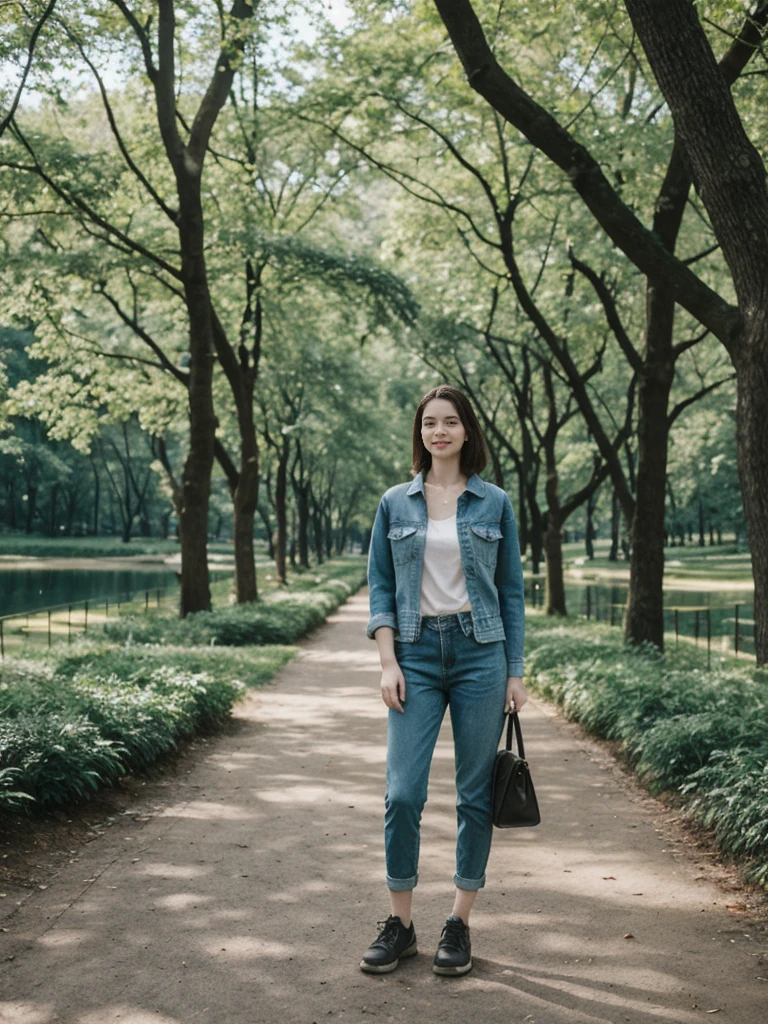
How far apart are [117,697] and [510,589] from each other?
4.91 metres

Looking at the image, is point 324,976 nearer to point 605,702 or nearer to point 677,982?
point 677,982

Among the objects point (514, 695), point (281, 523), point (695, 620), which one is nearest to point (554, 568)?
point (695, 620)

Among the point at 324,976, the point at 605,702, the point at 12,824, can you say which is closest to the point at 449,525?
the point at 324,976

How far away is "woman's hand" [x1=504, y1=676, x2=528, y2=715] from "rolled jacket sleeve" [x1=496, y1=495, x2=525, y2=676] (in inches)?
1.9

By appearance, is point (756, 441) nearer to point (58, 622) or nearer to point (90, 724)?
point (90, 724)

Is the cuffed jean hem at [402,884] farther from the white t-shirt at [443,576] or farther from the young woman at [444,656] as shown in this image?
the white t-shirt at [443,576]

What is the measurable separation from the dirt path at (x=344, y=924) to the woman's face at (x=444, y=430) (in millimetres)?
1996

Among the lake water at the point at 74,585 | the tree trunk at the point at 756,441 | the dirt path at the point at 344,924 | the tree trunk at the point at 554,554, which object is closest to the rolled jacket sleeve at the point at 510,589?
the dirt path at the point at 344,924

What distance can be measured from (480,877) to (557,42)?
13686mm

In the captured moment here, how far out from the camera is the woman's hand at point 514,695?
397 cm

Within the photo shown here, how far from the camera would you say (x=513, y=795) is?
3.87m

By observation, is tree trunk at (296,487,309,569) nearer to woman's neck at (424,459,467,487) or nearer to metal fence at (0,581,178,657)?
metal fence at (0,581,178,657)

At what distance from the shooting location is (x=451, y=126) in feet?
47.1

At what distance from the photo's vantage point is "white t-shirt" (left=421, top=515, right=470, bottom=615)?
3.95 meters
